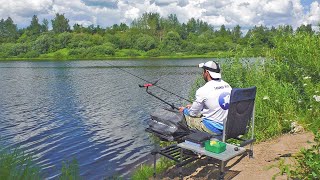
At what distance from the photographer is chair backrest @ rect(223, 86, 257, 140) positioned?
6488 mm

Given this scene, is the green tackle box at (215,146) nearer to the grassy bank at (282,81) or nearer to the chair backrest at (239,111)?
the chair backrest at (239,111)

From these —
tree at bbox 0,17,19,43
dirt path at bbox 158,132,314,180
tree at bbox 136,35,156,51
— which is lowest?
dirt path at bbox 158,132,314,180

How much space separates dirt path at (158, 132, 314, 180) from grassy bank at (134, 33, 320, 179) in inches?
27.9

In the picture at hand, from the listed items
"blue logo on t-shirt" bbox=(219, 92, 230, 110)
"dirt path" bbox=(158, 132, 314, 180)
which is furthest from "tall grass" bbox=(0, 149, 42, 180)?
"blue logo on t-shirt" bbox=(219, 92, 230, 110)

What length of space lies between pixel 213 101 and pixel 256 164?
5.61ft

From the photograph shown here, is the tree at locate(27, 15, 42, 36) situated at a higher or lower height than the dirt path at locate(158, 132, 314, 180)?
higher

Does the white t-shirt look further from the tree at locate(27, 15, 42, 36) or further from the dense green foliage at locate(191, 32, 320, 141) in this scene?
the tree at locate(27, 15, 42, 36)

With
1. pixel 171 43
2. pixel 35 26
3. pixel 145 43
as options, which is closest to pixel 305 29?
pixel 145 43

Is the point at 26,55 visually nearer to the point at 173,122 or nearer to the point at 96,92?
the point at 96,92

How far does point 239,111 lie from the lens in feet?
22.2

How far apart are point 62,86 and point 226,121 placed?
3370 centimetres

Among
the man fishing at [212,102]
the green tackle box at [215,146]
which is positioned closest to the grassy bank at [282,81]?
the man fishing at [212,102]

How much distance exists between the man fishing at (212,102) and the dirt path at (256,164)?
2.95 feet

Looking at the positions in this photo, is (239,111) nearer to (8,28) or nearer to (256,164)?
(256,164)
